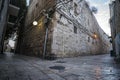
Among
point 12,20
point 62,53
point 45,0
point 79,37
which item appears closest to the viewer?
point 62,53

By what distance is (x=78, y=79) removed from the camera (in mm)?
2338

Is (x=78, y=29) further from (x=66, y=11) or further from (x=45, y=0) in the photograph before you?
(x=45, y=0)

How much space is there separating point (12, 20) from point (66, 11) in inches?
350

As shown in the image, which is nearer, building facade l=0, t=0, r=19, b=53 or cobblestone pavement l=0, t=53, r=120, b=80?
cobblestone pavement l=0, t=53, r=120, b=80

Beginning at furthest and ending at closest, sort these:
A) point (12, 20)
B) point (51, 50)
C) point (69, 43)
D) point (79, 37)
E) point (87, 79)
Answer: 1. point (12, 20)
2. point (79, 37)
3. point (69, 43)
4. point (51, 50)
5. point (87, 79)

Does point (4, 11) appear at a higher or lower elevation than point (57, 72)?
higher

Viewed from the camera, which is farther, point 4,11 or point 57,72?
point 4,11

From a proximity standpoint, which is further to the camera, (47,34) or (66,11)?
(66,11)

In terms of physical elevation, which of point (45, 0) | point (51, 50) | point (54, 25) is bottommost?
point (51, 50)

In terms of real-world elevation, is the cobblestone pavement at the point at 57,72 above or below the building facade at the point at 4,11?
below

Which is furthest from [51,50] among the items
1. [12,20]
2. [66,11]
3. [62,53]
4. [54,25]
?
[12,20]

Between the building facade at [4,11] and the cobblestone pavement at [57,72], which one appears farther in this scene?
the building facade at [4,11]

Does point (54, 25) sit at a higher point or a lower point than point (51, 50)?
higher

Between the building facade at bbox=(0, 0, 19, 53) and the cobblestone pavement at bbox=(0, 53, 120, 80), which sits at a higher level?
the building facade at bbox=(0, 0, 19, 53)
